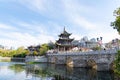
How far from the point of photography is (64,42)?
84.8m

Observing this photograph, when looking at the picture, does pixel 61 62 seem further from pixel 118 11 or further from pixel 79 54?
pixel 118 11

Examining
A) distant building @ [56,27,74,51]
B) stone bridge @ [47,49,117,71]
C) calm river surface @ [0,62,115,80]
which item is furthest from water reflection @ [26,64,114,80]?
distant building @ [56,27,74,51]

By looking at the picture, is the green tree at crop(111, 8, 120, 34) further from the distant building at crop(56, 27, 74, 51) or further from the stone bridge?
the distant building at crop(56, 27, 74, 51)

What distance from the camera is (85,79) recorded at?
125ft

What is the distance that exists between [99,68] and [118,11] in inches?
1041

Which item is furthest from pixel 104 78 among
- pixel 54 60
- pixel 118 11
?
pixel 54 60

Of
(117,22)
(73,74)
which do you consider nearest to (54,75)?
(73,74)

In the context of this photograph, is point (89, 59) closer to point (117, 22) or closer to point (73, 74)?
point (73, 74)

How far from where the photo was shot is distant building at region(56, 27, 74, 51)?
83425 mm

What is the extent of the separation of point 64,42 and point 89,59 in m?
31.3

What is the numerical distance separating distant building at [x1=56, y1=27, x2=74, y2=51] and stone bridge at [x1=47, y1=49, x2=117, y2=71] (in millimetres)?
4486

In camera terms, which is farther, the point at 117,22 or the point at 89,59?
the point at 89,59

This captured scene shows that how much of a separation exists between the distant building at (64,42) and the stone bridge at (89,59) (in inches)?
177

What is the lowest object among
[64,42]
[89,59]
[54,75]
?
[54,75]
